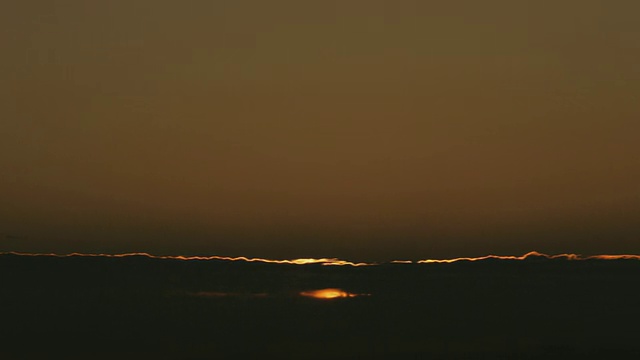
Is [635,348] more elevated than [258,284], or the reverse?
[258,284]

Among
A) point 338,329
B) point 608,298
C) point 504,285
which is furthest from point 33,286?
point 608,298

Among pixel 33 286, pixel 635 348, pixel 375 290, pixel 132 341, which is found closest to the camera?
pixel 635 348

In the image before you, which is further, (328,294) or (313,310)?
(328,294)

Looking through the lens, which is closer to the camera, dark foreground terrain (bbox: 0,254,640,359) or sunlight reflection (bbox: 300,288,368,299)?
dark foreground terrain (bbox: 0,254,640,359)

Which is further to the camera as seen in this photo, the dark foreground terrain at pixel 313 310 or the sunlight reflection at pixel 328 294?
the sunlight reflection at pixel 328 294

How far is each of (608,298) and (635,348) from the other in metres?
9.83

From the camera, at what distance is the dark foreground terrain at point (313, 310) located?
4800 centimetres

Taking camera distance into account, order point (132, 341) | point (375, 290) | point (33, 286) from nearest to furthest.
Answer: point (132, 341), point (375, 290), point (33, 286)

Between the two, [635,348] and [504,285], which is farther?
[504,285]

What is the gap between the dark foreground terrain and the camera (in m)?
48.0

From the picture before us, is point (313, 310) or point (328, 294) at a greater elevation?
point (328, 294)

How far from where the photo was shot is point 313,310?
54.3 metres

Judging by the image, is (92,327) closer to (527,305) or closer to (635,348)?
(527,305)

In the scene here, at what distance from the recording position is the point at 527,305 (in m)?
56.7
